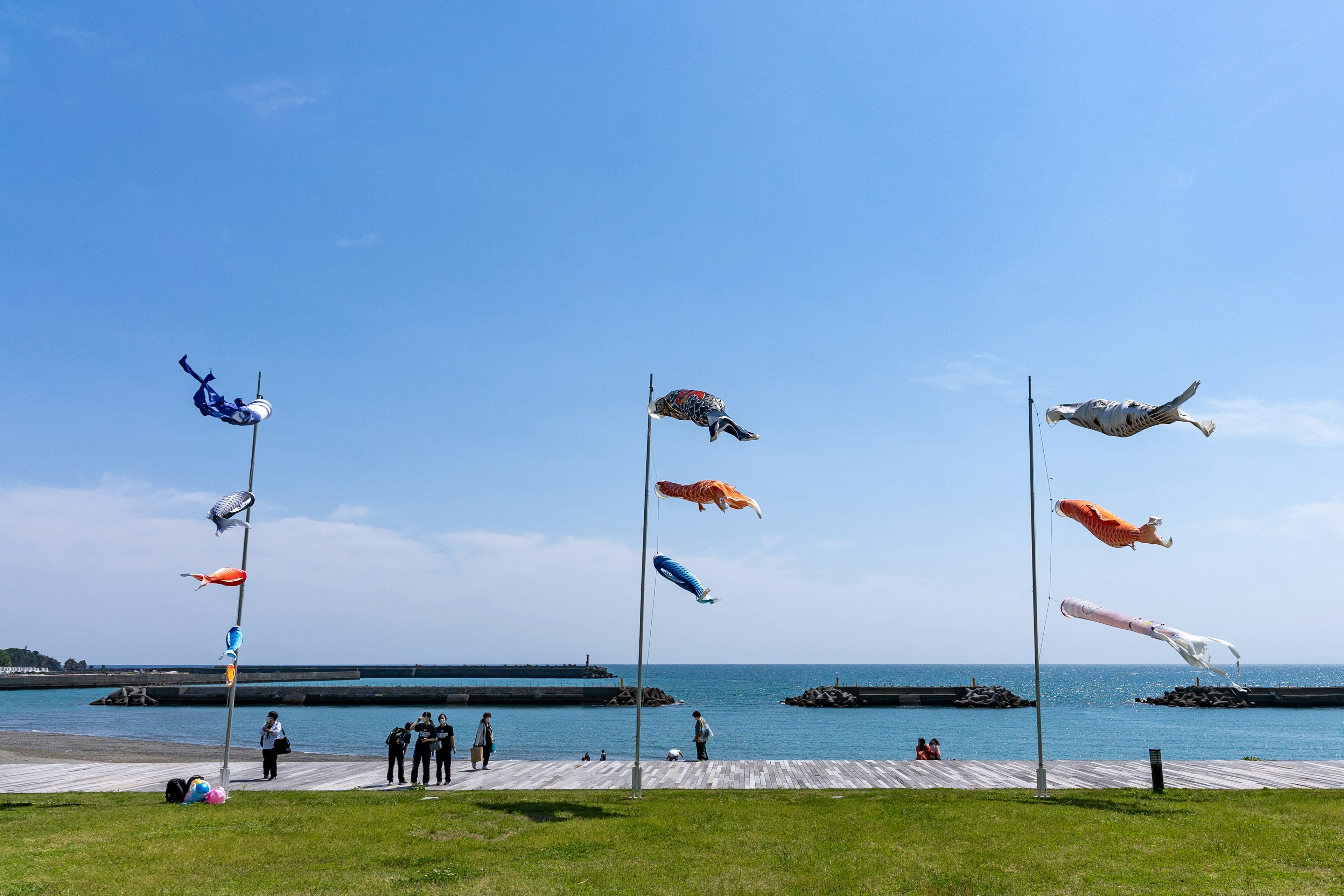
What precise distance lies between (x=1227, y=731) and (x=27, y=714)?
371 feet

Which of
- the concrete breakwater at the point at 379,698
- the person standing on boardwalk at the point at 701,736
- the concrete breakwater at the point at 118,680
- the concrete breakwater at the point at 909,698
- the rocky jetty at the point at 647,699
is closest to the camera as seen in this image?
the person standing on boardwalk at the point at 701,736

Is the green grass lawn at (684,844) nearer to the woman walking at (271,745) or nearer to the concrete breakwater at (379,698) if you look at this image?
the woman walking at (271,745)

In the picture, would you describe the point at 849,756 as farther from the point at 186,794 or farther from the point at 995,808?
the point at 186,794

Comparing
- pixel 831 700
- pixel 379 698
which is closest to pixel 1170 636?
pixel 831 700

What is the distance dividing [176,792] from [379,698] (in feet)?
298

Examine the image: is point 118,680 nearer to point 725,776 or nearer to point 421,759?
point 421,759

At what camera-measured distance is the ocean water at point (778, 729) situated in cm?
5503

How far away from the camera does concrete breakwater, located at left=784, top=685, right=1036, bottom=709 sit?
327 ft

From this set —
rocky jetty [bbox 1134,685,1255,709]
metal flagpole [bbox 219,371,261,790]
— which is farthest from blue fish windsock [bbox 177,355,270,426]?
rocky jetty [bbox 1134,685,1255,709]

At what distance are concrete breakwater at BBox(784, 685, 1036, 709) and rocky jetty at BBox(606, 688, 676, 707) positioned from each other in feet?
52.3

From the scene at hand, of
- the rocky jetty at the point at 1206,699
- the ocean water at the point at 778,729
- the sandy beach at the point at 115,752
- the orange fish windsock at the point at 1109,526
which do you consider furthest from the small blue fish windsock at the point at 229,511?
the rocky jetty at the point at 1206,699

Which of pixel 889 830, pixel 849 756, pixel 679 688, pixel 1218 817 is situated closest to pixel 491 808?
pixel 889 830

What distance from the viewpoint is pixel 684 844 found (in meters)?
15.8

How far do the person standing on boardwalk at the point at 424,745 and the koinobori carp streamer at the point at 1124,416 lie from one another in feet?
61.2
